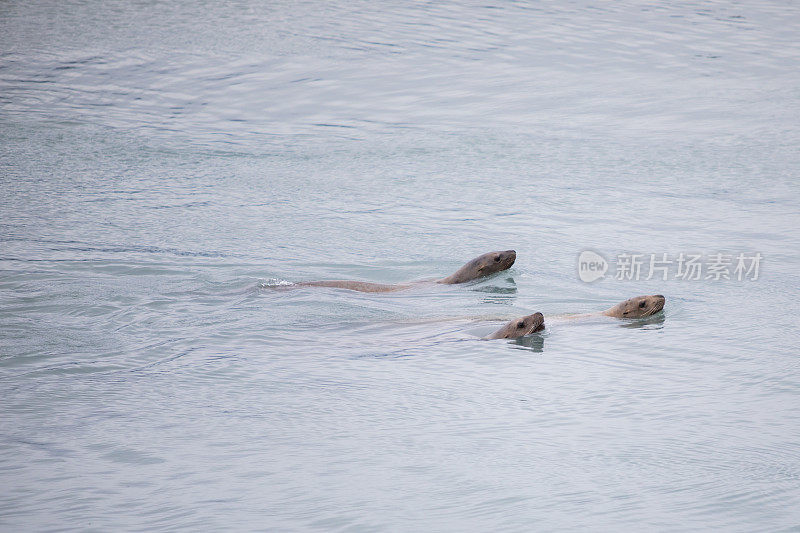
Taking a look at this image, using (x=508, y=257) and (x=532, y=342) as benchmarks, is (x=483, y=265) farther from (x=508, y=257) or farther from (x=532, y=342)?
(x=532, y=342)

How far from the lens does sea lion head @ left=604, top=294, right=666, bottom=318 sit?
8641mm

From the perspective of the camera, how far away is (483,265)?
988cm

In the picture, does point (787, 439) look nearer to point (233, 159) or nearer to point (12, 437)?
point (12, 437)

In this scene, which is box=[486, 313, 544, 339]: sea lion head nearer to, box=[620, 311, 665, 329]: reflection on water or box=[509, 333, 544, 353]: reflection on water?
box=[509, 333, 544, 353]: reflection on water


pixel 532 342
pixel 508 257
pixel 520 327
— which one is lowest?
pixel 532 342

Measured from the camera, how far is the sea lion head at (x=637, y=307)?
8.64 m

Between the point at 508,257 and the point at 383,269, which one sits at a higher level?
the point at 508,257

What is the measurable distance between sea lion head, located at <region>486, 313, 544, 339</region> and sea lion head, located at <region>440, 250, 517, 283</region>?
175 centimetres

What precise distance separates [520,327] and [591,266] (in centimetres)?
241

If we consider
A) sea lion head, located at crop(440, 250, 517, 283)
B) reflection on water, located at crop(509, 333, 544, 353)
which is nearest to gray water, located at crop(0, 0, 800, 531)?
reflection on water, located at crop(509, 333, 544, 353)

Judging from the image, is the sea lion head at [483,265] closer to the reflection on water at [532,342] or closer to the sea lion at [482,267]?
the sea lion at [482,267]

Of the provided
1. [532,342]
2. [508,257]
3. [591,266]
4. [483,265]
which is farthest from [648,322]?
[483,265]

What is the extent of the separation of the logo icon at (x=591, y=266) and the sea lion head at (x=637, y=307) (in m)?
1.18

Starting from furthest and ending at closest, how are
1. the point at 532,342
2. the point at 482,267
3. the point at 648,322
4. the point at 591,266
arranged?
the point at 591,266, the point at 482,267, the point at 648,322, the point at 532,342
